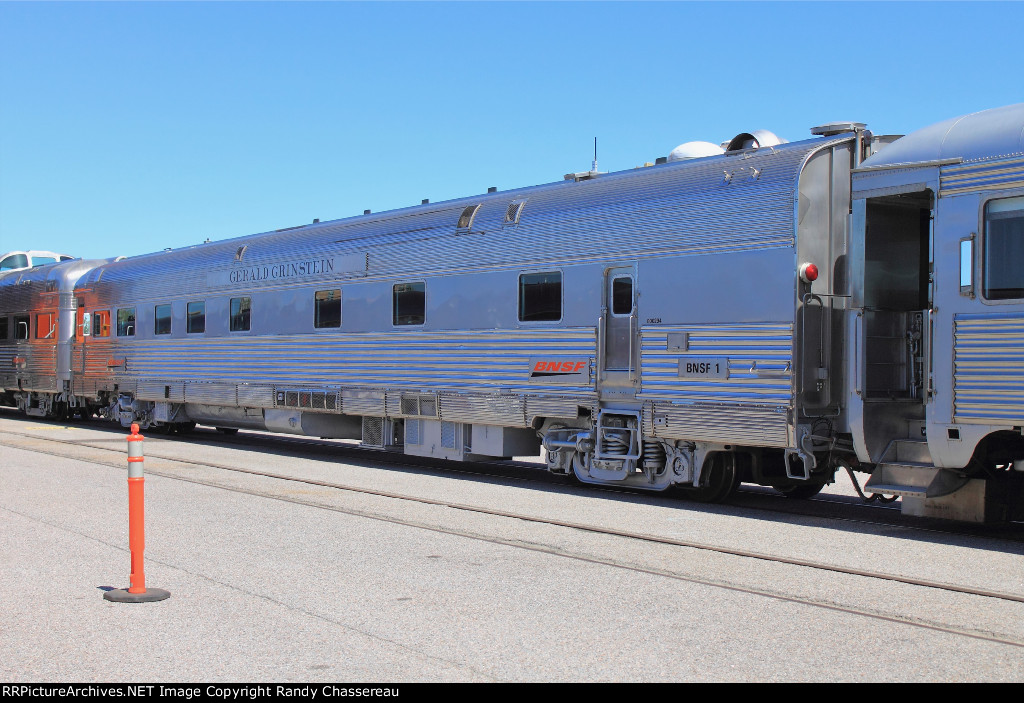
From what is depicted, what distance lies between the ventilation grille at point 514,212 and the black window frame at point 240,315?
6617mm

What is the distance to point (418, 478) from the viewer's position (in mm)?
14305

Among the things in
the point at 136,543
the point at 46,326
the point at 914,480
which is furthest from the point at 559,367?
the point at 46,326

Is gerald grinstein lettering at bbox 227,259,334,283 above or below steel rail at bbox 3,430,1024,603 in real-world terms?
above

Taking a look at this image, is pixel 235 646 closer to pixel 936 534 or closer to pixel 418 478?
pixel 936 534

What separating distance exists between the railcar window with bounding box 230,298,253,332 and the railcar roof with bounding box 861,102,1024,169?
11.9 m

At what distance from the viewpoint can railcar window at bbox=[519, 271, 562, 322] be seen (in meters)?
13.2

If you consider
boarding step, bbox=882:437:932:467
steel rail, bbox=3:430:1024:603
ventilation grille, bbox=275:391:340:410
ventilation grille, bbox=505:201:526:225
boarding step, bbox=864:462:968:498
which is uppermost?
ventilation grille, bbox=505:201:526:225

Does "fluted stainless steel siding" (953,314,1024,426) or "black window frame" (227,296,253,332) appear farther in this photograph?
"black window frame" (227,296,253,332)

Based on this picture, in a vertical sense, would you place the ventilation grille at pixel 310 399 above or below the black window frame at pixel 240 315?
below

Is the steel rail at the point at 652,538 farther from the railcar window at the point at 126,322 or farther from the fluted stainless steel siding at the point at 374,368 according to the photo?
the railcar window at the point at 126,322

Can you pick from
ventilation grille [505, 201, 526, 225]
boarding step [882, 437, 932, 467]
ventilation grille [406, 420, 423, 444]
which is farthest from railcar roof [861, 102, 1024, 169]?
ventilation grille [406, 420, 423, 444]

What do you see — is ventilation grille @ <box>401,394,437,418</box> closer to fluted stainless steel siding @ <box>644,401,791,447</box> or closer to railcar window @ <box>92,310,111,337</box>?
fluted stainless steel siding @ <box>644,401,791,447</box>

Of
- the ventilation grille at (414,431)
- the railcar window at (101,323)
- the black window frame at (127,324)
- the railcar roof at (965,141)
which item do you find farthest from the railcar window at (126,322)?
the railcar roof at (965,141)

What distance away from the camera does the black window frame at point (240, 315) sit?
18812mm
